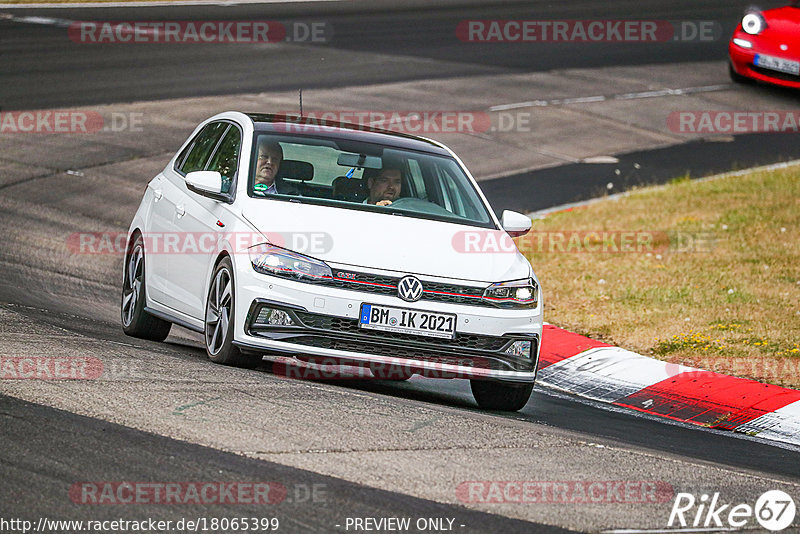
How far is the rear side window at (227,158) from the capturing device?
28.0 ft

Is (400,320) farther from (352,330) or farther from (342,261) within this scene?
(342,261)

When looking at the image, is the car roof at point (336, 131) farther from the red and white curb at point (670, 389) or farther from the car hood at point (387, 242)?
the red and white curb at point (670, 389)

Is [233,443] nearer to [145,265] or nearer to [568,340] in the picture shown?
[145,265]

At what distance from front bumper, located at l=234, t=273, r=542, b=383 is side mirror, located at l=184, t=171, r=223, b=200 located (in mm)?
899

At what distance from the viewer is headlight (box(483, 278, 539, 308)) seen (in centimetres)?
770

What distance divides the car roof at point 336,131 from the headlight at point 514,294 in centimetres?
160

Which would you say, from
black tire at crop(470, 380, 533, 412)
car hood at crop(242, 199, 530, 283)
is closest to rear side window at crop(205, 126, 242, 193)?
car hood at crop(242, 199, 530, 283)

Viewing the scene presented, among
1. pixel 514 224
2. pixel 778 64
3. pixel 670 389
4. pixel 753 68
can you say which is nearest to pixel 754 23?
pixel 778 64

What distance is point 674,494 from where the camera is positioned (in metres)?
5.97

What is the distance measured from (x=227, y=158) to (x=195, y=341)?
6.53 ft

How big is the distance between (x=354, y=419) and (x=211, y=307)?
1.77 meters

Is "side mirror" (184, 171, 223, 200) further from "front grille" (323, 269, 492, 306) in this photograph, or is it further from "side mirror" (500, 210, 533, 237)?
"side mirror" (500, 210, 533, 237)

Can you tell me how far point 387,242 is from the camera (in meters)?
7.70

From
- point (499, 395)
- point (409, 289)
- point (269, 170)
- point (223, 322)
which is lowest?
point (499, 395)
